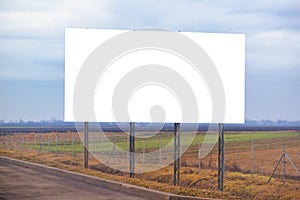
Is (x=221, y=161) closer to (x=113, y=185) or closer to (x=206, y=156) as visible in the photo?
(x=113, y=185)

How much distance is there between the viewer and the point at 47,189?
1638 centimetres

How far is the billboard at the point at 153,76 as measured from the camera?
16500mm

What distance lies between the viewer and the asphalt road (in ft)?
48.4

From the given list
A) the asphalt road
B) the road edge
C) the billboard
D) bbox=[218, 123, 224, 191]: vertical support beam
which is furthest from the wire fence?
the asphalt road

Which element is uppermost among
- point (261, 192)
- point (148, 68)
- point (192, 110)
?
point (148, 68)

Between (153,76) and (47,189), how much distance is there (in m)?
4.48

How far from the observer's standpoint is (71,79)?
18266 millimetres

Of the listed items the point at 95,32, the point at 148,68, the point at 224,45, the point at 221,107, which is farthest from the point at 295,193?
the point at 95,32

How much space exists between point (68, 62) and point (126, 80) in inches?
74.8

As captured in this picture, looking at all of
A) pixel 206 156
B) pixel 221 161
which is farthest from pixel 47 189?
pixel 206 156

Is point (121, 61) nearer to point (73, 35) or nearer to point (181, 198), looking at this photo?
point (73, 35)

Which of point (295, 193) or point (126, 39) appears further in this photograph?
point (126, 39)

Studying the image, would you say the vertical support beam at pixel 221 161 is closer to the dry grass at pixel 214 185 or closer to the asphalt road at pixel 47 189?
the dry grass at pixel 214 185

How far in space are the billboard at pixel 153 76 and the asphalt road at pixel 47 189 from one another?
2.19m
